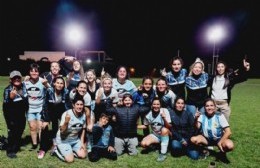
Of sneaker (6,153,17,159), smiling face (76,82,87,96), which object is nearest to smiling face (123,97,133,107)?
smiling face (76,82,87,96)

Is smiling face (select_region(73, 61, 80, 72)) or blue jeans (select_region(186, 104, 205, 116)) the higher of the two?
smiling face (select_region(73, 61, 80, 72))

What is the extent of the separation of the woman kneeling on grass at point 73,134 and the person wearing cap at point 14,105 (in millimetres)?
897

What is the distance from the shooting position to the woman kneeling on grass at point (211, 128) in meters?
7.16

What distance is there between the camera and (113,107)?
25.3ft

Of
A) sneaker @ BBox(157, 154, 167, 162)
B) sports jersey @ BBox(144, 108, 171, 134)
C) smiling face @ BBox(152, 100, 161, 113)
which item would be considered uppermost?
smiling face @ BBox(152, 100, 161, 113)

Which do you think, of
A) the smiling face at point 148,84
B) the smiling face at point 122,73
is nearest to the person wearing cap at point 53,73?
the smiling face at point 122,73

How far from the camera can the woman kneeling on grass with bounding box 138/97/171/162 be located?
7.40 meters

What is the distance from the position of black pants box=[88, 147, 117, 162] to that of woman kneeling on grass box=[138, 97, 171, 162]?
2.68ft

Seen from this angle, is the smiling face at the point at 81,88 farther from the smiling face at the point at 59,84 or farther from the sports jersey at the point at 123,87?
the sports jersey at the point at 123,87

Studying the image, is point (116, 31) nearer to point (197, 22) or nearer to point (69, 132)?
point (197, 22)

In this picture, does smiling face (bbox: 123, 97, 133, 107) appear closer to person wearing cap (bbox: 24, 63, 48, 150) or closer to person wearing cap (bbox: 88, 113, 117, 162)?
person wearing cap (bbox: 88, 113, 117, 162)

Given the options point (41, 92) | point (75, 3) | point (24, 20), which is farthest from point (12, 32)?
point (41, 92)

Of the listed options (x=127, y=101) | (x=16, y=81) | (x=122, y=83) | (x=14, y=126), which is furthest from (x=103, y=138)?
(x=16, y=81)

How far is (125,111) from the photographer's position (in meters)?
7.58
